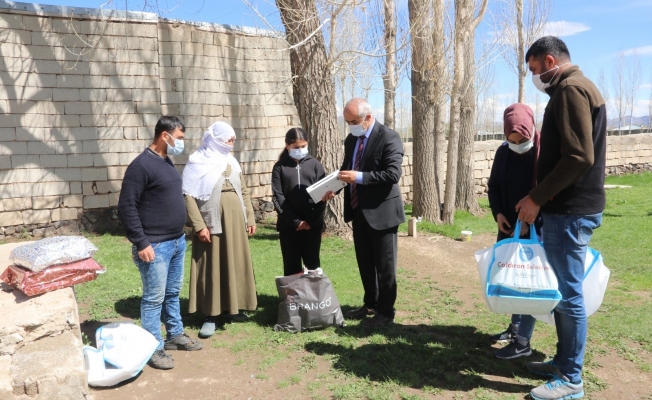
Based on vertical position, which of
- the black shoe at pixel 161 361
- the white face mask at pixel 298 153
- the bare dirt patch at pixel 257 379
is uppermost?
the white face mask at pixel 298 153

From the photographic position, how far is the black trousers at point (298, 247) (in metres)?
5.13

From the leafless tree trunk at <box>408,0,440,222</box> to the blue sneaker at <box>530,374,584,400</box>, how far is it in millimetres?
7149

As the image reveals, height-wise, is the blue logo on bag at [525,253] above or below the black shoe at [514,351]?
above

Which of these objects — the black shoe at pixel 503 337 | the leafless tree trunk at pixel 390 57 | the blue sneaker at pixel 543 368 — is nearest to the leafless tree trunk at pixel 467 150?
the leafless tree trunk at pixel 390 57

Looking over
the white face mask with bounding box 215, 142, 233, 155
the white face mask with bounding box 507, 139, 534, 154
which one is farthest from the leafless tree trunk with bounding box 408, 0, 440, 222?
the white face mask with bounding box 507, 139, 534, 154

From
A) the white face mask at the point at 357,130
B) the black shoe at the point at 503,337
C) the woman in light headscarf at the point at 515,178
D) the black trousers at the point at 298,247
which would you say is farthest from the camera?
the black trousers at the point at 298,247

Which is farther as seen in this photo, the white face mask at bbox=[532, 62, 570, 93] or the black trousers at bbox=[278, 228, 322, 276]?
the black trousers at bbox=[278, 228, 322, 276]

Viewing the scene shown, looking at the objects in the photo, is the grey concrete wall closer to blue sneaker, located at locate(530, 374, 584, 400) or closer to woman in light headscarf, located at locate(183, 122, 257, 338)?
woman in light headscarf, located at locate(183, 122, 257, 338)

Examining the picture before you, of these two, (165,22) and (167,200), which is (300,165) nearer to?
(167,200)

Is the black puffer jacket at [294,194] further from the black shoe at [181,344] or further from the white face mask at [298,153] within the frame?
the black shoe at [181,344]

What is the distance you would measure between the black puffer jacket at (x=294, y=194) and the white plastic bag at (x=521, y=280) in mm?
1982

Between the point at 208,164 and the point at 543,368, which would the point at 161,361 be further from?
the point at 543,368

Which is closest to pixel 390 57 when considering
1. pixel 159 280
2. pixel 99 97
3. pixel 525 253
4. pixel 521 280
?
pixel 99 97

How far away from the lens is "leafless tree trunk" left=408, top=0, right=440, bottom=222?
32.5 feet
